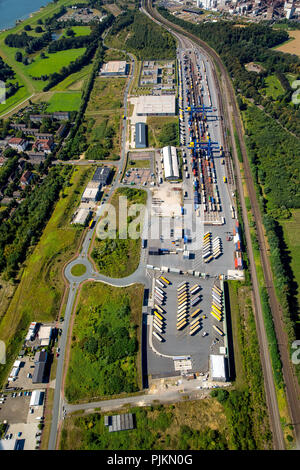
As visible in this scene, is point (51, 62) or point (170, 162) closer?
point (170, 162)

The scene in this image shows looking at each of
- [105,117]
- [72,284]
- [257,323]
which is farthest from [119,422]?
[105,117]

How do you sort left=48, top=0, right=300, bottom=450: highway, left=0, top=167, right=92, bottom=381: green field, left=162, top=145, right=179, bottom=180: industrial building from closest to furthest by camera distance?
left=48, top=0, right=300, bottom=450: highway
left=0, top=167, right=92, bottom=381: green field
left=162, top=145, right=179, bottom=180: industrial building

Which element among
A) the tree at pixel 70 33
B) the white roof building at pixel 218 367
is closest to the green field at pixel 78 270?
the white roof building at pixel 218 367

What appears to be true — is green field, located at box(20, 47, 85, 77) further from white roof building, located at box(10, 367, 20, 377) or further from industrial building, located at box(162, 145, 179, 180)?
white roof building, located at box(10, 367, 20, 377)

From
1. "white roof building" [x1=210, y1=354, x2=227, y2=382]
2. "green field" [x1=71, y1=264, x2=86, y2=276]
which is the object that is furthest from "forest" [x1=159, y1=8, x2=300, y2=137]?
"green field" [x1=71, y1=264, x2=86, y2=276]

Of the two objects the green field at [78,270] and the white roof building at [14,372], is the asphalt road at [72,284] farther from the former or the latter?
the white roof building at [14,372]

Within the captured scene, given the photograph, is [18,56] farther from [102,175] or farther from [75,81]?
[102,175]
